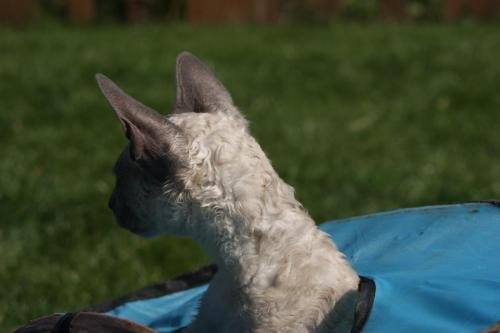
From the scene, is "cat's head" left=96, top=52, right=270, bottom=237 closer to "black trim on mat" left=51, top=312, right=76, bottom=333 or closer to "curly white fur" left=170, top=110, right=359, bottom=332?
"curly white fur" left=170, top=110, right=359, bottom=332

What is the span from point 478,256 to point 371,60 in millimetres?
6616

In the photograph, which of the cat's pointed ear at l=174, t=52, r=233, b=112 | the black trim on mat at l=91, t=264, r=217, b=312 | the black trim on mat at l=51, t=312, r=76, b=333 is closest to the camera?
the black trim on mat at l=51, t=312, r=76, b=333

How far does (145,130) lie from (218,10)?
32.2 feet

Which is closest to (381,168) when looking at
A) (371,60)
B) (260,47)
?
(371,60)

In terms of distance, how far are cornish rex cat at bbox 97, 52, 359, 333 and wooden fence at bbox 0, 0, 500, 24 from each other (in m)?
9.60

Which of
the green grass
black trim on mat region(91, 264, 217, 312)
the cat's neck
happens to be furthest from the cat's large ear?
the green grass

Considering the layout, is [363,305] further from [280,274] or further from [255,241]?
[255,241]

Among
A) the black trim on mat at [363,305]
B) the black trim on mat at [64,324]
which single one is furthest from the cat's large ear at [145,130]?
the black trim on mat at [363,305]

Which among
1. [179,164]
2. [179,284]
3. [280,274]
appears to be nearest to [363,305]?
[280,274]

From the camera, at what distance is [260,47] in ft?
36.7

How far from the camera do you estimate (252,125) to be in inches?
315

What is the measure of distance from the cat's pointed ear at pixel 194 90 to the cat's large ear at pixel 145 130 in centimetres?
34

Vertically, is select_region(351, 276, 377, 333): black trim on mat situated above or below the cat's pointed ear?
below

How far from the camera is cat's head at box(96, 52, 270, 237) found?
11.0 ft
